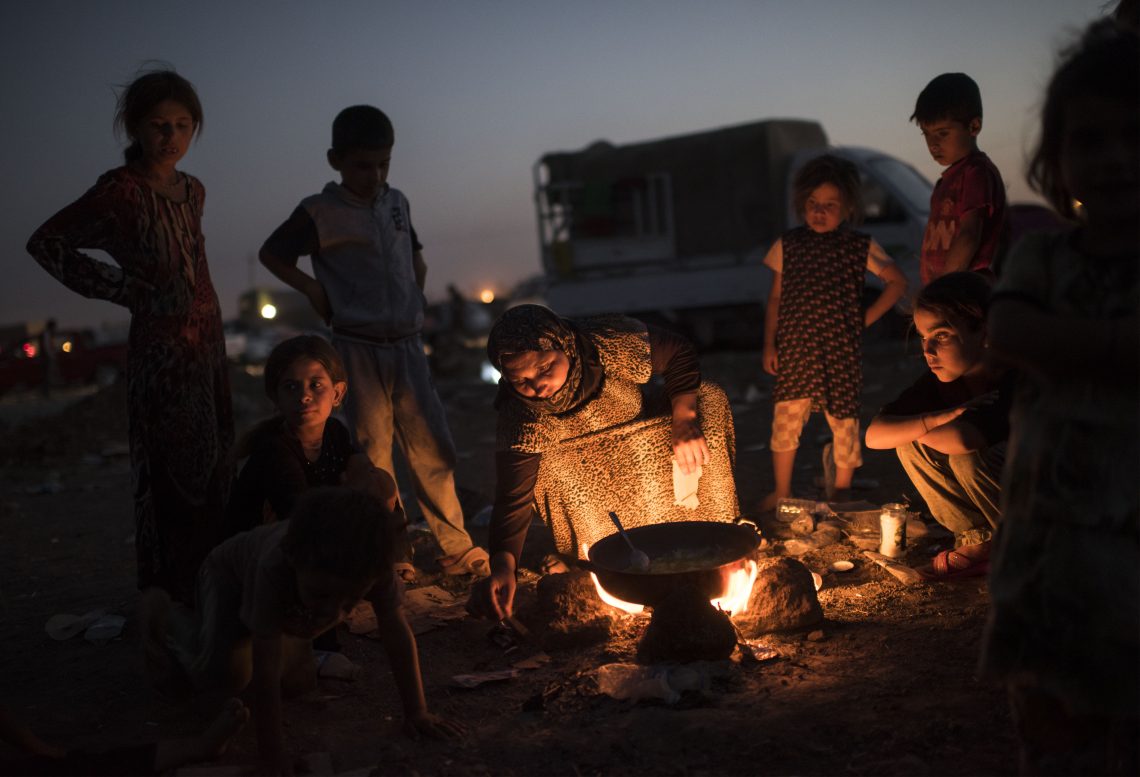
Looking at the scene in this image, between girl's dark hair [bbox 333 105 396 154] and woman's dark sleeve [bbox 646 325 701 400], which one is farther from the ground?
girl's dark hair [bbox 333 105 396 154]

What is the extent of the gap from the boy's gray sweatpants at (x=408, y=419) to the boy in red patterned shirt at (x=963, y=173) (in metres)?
2.42

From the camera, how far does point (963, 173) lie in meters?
3.98

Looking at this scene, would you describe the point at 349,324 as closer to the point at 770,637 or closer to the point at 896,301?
the point at 770,637

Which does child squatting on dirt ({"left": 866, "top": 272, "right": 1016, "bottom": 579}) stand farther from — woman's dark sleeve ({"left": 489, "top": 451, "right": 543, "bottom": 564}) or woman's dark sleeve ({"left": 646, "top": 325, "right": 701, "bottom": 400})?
woman's dark sleeve ({"left": 489, "top": 451, "right": 543, "bottom": 564})

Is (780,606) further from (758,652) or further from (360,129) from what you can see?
(360,129)

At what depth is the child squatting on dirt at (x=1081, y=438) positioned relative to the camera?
1602mm

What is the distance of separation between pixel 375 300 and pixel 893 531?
99.5 inches

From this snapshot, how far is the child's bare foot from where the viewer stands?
98.0 inches

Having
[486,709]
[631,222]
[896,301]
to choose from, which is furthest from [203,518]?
[631,222]

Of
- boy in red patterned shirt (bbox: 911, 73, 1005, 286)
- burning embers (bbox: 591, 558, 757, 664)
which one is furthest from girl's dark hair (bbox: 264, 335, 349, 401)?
boy in red patterned shirt (bbox: 911, 73, 1005, 286)

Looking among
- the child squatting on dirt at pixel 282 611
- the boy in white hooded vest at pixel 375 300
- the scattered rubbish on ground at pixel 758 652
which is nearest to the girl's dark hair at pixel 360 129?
the boy in white hooded vest at pixel 375 300

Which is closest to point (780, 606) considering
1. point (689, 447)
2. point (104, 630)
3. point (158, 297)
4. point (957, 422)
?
point (689, 447)

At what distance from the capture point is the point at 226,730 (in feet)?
8.28

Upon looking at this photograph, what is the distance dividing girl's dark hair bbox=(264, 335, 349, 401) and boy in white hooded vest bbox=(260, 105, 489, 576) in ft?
2.31
